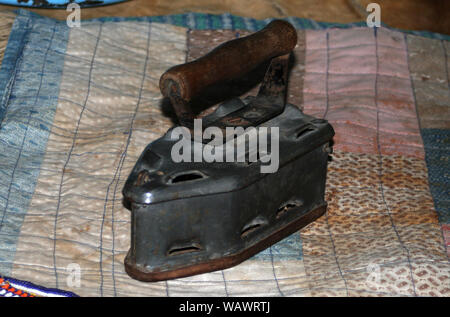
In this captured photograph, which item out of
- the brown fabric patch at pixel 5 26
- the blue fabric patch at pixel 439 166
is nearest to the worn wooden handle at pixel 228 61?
the blue fabric patch at pixel 439 166

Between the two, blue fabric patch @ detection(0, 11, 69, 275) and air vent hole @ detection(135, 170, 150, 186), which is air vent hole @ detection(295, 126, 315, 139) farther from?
blue fabric patch @ detection(0, 11, 69, 275)

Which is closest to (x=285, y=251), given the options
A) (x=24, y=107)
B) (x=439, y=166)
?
(x=439, y=166)

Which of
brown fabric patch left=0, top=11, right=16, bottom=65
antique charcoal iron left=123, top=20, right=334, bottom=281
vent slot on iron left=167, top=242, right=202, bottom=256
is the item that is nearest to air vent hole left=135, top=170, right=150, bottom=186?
antique charcoal iron left=123, top=20, right=334, bottom=281

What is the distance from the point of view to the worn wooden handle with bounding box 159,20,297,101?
A: 1.39 metres

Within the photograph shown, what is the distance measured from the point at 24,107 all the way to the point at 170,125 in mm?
392

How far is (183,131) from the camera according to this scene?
1495mm

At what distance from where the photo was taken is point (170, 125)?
1.95m

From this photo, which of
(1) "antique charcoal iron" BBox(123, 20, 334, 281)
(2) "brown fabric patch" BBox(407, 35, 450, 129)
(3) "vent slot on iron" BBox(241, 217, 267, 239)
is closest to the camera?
(1) "antique charcoal iron" BBox(123, 20, 334, 281)

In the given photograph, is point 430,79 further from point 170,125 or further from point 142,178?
point 142,178

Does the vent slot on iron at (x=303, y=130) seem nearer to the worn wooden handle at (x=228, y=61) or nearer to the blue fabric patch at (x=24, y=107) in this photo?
the worn wooden handle at (x=228, y=61)

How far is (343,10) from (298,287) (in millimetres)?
1482

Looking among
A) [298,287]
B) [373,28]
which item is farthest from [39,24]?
[298,287]

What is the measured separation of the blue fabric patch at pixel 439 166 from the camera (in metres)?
1.68

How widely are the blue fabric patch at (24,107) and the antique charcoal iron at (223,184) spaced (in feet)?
1.06
